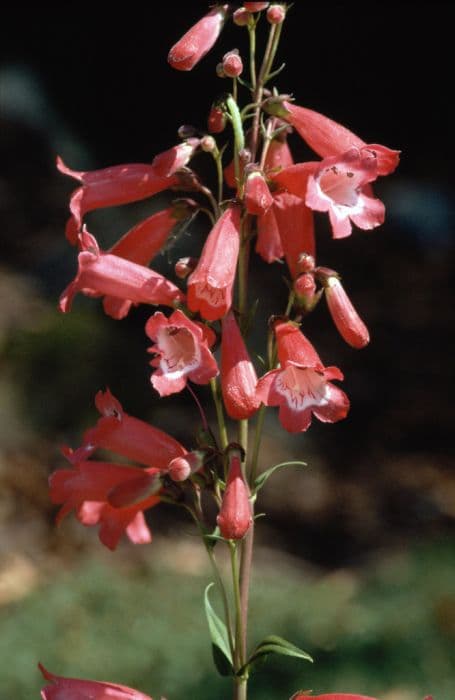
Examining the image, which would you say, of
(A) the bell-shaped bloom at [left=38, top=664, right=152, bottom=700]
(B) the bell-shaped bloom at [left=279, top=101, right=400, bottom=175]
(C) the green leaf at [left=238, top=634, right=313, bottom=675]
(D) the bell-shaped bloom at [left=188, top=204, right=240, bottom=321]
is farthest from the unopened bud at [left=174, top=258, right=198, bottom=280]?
(A) the bell-shaped bloom at [left=38, top=664, right=152, bottom=700]

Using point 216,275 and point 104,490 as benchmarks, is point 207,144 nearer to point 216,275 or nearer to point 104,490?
point 216,275

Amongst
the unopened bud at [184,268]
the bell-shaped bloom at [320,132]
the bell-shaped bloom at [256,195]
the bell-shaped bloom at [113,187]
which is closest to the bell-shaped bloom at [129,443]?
the unopened bud at [184,268]

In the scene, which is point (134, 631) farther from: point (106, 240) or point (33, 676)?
point (106, 240)

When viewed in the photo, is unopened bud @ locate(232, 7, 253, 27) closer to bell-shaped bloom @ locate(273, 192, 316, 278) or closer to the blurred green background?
bell-shaped bloom @ locate(273, 192, 316, 278)

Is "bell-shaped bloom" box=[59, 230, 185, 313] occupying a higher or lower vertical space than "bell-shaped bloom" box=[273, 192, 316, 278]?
lower

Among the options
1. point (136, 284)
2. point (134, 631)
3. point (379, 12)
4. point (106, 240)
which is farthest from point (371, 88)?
point (136, 284)

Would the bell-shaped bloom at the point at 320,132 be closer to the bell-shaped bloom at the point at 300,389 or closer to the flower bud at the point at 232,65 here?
the flower bud at the point at 232,65

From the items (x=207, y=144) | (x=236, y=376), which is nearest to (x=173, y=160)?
(x=207, y=144)
